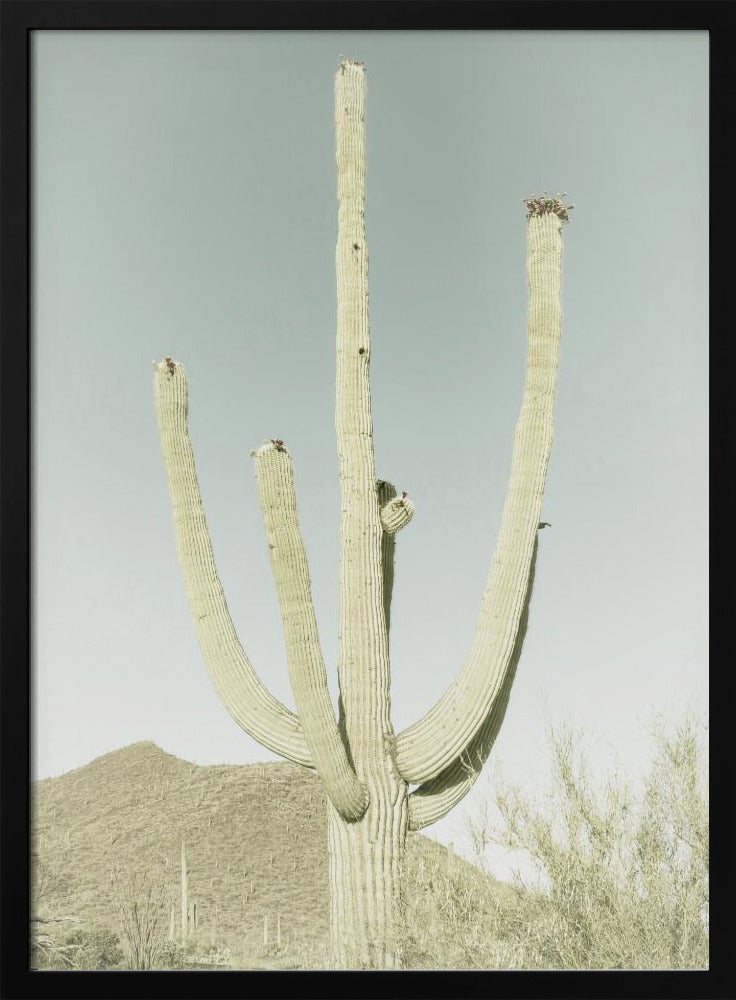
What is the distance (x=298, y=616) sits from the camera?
5.45 meters

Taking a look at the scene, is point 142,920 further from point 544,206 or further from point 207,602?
point 544,206

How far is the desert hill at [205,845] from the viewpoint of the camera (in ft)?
19.3

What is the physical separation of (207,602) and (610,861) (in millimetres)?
2228

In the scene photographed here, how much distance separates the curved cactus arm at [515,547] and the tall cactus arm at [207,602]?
0.60 meters

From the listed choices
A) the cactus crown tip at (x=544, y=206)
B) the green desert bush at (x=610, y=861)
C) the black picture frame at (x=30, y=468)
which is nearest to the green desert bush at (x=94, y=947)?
the black picture frame at (x=30, y=468)

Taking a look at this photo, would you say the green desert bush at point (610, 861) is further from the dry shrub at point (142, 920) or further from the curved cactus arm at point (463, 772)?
the dry shrub at point (142, 920)

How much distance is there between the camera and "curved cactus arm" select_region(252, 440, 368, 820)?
5410 millimetres

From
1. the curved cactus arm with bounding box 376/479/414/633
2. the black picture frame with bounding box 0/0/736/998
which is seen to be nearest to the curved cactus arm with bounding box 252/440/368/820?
the curved cactus arm with bounding box 376/479/414/633

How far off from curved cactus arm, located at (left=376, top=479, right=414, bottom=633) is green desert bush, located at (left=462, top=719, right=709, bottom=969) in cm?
107

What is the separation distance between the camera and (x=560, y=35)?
5.41m

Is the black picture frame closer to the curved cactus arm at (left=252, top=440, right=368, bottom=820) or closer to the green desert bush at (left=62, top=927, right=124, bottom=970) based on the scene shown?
the green desert bush at (left=62, top=927, right=124, bottom=970)

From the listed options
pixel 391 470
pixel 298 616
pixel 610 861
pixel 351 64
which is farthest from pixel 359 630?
pixel 351 64
